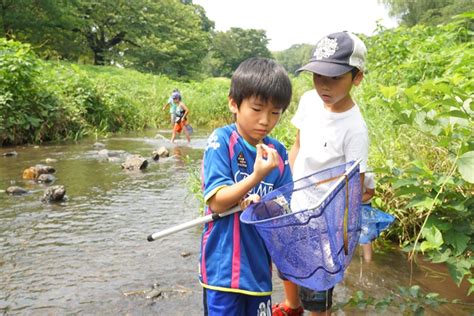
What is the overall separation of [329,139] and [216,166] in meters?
0.76

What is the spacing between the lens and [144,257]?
3533 mm

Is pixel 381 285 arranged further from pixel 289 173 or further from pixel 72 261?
pixel 72 261

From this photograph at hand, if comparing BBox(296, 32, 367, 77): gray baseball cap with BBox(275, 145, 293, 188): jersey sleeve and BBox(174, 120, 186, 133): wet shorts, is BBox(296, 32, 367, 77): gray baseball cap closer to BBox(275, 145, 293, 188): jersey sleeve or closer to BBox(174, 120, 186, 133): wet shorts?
BBox(275, 145, 293, 188): jersey sleeve

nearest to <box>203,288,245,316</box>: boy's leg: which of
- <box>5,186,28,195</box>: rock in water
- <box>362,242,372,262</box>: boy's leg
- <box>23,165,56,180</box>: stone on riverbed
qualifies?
<box>362,242,372,262</box>: boy's leg

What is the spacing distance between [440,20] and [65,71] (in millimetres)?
24283

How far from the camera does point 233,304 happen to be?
1688 mm

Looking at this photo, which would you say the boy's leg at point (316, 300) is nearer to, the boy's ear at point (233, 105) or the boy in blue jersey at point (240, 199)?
the boy in blue jersey at point (240, 199)

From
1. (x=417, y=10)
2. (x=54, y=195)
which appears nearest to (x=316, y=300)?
(x=54, y=195)

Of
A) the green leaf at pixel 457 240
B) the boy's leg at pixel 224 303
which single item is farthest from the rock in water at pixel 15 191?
the green leaf at pixel 457 240

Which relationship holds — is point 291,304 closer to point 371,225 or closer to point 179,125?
point 371,225

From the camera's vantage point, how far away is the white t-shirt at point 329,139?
7.00ft

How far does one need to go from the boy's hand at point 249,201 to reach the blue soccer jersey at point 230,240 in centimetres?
6

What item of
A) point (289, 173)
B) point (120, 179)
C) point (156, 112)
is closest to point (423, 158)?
point (289, 173)

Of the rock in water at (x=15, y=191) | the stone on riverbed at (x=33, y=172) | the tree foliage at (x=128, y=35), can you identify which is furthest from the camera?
the tree foliage at (x=128, y=35)
